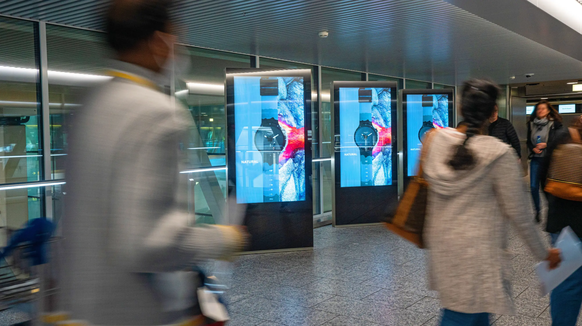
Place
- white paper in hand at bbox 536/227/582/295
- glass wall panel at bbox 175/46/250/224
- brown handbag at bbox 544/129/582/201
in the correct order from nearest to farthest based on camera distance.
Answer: white paper in hand at bbox 536/227/582/295, brown handbag at bbox 544/129/582/201, glass wall panel at bbox 175/46/250/224

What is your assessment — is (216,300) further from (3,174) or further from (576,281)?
(3,174)

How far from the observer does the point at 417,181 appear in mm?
2309

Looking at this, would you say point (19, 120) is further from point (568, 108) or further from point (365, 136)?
point (568, 108)

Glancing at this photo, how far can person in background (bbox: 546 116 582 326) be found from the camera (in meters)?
2.85

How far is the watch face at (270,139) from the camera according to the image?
21.5 feet

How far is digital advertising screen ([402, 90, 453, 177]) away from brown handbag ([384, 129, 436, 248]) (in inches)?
288

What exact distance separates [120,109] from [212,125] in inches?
263

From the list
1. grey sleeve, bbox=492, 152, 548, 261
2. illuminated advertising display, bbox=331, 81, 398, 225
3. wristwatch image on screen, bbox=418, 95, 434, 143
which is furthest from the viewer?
wristwatch image on screen, bbox=418, 95, 434, 143

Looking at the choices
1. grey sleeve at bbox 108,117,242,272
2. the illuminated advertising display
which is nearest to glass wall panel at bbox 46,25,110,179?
the illuminated advertising display

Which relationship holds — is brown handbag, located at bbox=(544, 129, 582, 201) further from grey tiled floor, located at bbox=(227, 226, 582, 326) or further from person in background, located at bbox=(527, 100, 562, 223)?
person in background, located at bbox=(527, 100, 562, 223)

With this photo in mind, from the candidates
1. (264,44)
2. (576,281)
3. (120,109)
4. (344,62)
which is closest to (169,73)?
(120,109)

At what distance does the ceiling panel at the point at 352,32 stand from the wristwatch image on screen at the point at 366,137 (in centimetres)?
79

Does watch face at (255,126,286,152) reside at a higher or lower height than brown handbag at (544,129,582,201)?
higher

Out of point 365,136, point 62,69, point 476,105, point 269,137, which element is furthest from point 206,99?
point 476,105
